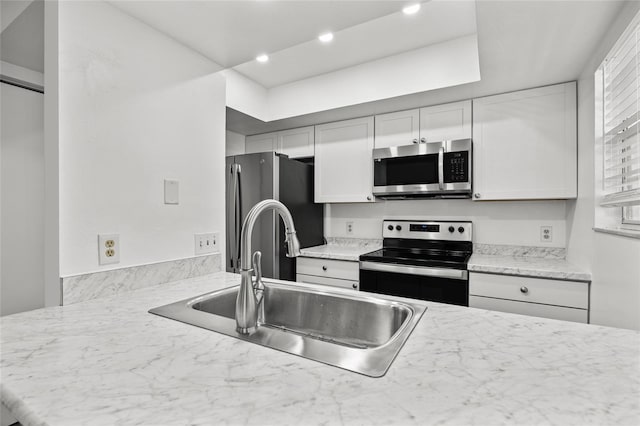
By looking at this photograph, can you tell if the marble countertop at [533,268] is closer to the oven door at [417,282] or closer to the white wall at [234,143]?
the oven door at [417,282]

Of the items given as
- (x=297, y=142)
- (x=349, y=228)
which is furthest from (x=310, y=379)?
(x=297, y=142)

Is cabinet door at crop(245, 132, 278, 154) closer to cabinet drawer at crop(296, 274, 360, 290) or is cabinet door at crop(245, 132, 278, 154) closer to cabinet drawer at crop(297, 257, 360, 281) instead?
cabinet drawer at crop(297, 257, 360, 281)

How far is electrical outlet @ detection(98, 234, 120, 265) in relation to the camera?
4.02ft

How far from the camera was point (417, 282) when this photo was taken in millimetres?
2166

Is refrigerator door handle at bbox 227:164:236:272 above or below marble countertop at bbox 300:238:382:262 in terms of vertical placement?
above

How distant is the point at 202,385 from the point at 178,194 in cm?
114

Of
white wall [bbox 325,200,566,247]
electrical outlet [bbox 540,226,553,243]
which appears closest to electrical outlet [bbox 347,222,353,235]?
white wall [bbox 325,200,566,247]

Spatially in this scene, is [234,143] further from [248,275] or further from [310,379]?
[310,379]

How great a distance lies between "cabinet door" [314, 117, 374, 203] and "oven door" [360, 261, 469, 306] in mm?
703

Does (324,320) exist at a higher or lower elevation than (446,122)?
lower

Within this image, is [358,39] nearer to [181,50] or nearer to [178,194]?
[181,50]

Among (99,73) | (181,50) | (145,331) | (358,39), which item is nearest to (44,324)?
(145,331)

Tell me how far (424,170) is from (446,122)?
1.36 feet

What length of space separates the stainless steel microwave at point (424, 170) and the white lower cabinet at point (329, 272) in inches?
26.9
